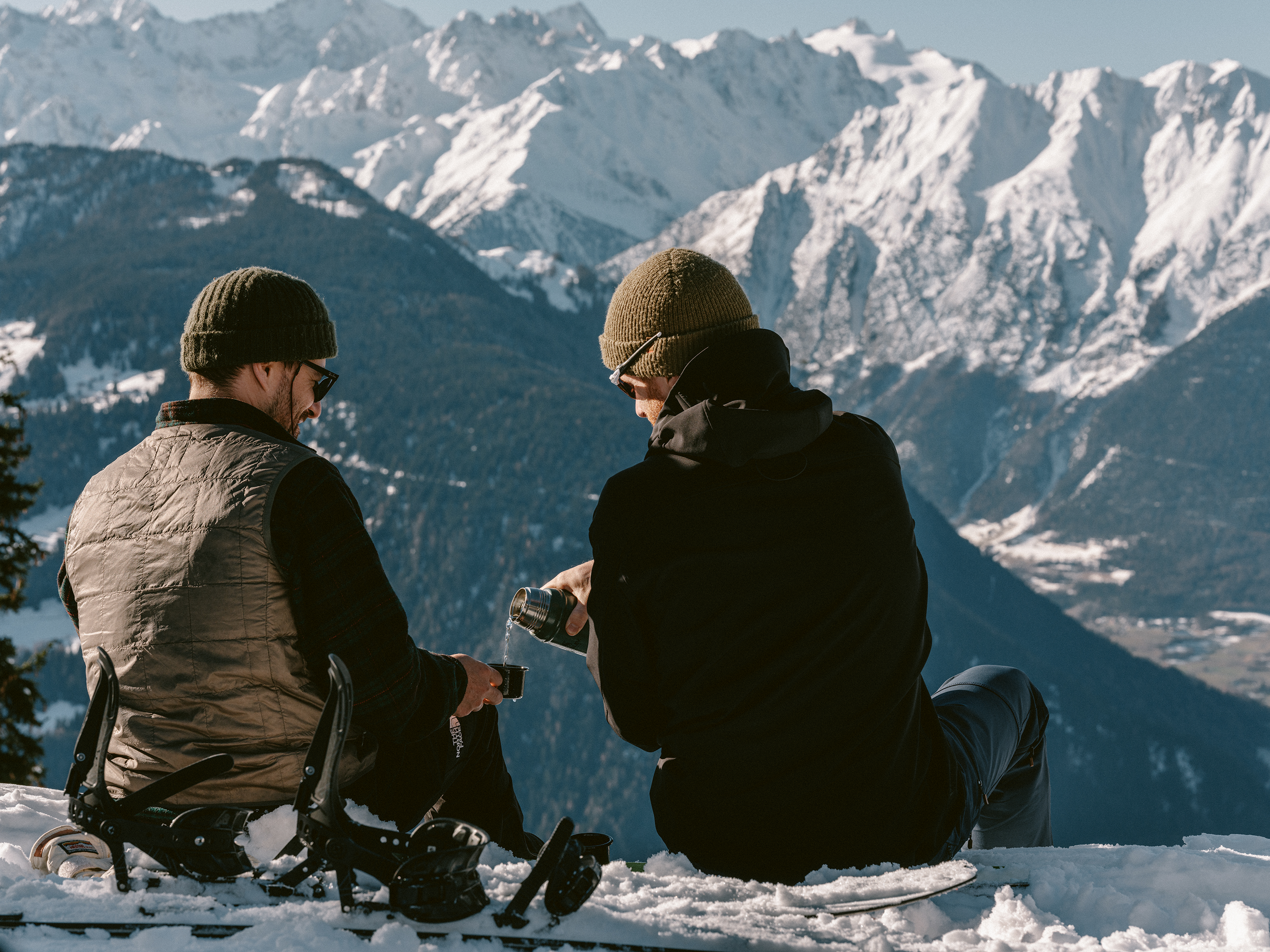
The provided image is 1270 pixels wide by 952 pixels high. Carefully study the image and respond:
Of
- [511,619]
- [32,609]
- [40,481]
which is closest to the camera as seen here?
[511,619]

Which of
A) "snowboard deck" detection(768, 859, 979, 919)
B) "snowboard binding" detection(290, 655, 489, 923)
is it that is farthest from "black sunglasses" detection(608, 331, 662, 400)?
"snowboard deck" detection(768, 859, 979, 919)

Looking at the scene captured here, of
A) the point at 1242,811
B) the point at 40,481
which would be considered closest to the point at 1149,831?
the point at 1242,811

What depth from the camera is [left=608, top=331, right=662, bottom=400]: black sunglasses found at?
4.57 m

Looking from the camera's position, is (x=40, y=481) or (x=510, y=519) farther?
(x=510, y=519)

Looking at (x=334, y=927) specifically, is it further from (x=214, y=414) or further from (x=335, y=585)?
(x=214, y=414)

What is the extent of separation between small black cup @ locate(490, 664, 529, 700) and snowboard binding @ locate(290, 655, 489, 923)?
6.18ft

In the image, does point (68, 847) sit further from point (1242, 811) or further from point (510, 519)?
point (1242, 811)

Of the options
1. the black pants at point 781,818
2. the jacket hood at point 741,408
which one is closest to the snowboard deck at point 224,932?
the black pants at point 781,818

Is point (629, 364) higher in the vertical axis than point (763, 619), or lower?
higher

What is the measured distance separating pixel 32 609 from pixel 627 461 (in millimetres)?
96771

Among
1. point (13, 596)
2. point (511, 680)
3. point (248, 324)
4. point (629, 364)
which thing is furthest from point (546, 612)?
point (13, 596)

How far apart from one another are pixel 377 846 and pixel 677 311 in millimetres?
2273

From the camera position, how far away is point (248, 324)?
4.79 meters

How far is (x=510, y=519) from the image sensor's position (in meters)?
194
